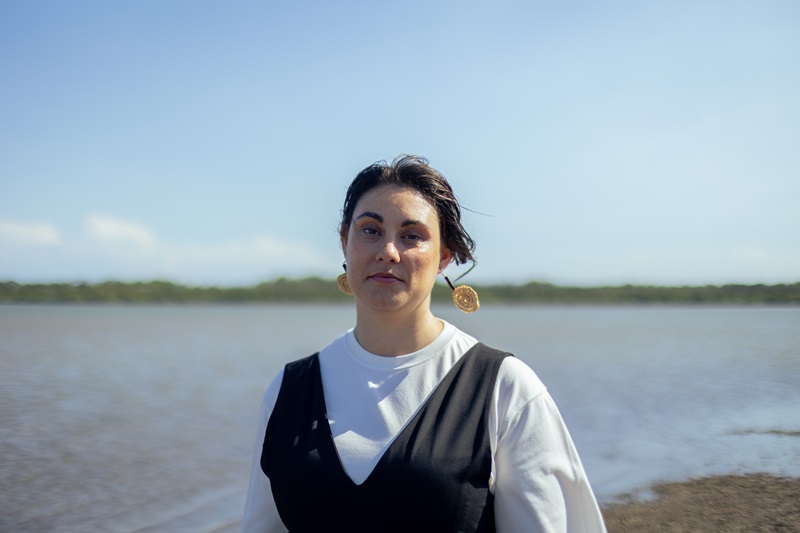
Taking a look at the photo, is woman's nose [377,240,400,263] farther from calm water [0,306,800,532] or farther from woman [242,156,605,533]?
calm water [0,306,800,532]

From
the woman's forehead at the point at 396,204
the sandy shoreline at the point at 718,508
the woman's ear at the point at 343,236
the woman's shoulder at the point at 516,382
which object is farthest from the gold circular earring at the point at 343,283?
the sandy shoreline at the point at 718,508

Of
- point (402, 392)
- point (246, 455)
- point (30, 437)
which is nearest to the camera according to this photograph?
point (402, 392)

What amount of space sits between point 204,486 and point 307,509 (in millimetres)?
4964

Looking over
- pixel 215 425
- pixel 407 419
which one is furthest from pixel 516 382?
pixel 215 425

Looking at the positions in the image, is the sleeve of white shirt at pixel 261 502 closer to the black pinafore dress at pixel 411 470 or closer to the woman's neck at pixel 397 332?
the black pinafore dress at pixel 411 470

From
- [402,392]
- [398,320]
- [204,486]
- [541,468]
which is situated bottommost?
[204,486]

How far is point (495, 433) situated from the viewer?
7.00 feet

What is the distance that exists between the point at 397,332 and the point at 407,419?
313 mm

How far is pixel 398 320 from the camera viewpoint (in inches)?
92.7

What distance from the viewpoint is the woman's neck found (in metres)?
2.36

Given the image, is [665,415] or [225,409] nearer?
[665,415]

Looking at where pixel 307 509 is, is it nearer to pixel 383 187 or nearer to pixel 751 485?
pixel 383 187

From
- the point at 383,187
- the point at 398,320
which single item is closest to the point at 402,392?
the point at 398,320

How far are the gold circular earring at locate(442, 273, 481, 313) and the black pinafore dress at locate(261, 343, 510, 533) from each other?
31 centimetres
